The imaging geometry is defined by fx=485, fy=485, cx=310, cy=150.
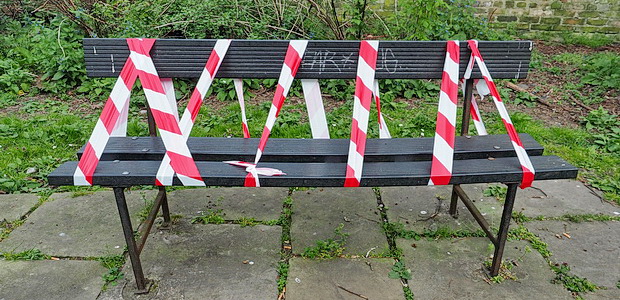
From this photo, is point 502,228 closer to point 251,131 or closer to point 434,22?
point 251,131

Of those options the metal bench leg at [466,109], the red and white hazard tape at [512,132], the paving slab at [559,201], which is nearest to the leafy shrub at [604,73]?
the paving slab at [559,201]

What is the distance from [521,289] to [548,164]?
2.10 ft

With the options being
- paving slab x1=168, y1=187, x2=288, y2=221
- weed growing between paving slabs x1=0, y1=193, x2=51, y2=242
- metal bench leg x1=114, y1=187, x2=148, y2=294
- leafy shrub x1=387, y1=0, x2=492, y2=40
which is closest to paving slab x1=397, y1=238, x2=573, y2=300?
paving slab x1=168, y1=187, x2=288, y2=221

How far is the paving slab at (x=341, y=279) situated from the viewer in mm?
2387

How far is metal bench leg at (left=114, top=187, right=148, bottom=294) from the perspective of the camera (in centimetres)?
228

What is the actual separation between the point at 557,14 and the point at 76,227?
7246 mm

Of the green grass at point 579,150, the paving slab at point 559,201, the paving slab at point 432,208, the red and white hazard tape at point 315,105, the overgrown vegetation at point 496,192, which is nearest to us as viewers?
the red and white hazard tape at point 315,105

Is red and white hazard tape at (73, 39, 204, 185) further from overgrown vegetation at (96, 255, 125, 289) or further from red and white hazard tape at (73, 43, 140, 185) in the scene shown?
overgrown vegetation at (96, 255, 125, 289)

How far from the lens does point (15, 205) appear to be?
323 centimetres

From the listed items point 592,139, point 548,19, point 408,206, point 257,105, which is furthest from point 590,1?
point 408,206

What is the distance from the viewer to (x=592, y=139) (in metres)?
4.36

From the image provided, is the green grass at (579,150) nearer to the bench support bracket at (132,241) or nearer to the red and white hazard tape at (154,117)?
the red and white hazard tape at (154,117)

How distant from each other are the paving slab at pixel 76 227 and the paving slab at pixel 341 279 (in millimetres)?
1045

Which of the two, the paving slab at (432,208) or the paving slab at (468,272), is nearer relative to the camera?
the paving slab at (468,272)
